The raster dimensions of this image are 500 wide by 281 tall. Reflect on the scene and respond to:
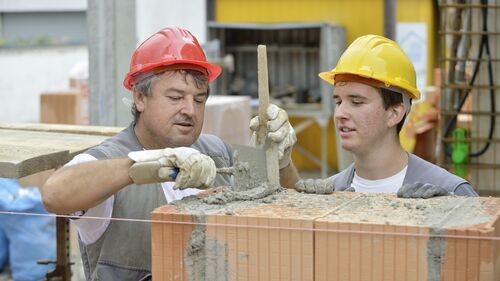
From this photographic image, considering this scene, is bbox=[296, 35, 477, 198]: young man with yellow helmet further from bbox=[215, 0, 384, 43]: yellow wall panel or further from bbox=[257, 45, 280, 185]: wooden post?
bbox=[215, 0, 384, 43]: yellow wall panel

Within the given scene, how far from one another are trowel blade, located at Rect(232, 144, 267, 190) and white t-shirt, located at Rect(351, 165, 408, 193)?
68 cm

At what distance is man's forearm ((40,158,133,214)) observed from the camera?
3.47 metres

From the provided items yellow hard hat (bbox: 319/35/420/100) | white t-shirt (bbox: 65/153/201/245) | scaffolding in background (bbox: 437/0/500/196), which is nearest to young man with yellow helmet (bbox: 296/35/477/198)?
yellow hard hat (bbox: 319/35/420/100)

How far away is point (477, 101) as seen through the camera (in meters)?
7.59

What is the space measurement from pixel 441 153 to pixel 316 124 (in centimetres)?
705

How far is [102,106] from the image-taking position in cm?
708

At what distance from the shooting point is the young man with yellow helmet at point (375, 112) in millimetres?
4086

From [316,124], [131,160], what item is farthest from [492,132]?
[316,124]

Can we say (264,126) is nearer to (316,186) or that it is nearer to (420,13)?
(316,186)

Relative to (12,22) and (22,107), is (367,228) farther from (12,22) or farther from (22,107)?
(12,22)

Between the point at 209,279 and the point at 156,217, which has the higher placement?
the point at 156,217

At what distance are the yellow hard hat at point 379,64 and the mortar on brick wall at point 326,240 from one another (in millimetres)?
935

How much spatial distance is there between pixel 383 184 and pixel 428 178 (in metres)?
0.21

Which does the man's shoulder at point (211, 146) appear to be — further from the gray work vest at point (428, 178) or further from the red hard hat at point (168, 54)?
the gray work vest at point (428, 178)
